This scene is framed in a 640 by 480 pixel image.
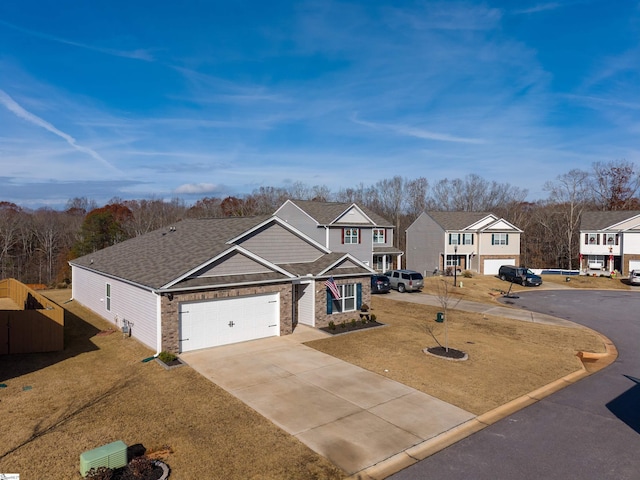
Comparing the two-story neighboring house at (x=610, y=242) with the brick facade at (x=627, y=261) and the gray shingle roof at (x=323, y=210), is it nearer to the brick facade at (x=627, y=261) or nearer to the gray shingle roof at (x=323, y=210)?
the brick facade at (x=627, y=261)

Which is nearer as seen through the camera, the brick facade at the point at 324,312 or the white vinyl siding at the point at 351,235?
the brick facade at the point at 324,312

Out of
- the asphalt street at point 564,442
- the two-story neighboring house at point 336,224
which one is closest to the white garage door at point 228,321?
the asphalt street at point 564,442

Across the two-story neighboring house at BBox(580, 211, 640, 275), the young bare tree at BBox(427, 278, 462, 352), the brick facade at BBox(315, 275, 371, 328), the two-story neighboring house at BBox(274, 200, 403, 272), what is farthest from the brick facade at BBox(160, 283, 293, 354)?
the two-story neighboring house at BBox(580, 211, 640, 275)

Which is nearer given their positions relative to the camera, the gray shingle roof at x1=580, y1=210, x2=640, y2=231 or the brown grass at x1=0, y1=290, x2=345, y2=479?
the brown grass at x1=0, y1=290, x2=345, y2=479

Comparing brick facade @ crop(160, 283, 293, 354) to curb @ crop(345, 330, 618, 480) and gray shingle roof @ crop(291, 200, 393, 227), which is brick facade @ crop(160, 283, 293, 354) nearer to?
curb @ crop(345, 330, 618, 480)

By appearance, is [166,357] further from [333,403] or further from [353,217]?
[353,217]
